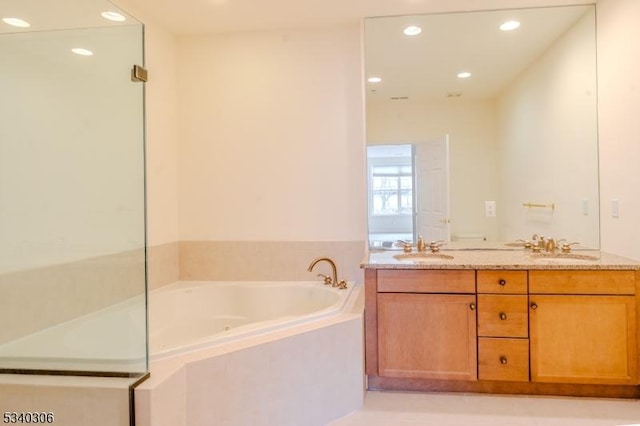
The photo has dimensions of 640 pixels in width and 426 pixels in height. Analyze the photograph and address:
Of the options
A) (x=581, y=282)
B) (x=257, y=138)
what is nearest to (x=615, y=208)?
(x=581, y=282)

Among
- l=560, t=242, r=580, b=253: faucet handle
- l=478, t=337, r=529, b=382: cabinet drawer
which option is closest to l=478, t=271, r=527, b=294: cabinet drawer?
l=478, t=337, r=529, b=382: cabinet drawer

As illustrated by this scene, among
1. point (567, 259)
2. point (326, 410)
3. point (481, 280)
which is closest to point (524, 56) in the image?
point (567, 259)

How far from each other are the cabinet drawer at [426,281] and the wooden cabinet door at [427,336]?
35mm

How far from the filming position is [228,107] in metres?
3.15

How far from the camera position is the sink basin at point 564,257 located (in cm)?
248

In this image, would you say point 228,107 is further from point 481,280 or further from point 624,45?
point 624,45

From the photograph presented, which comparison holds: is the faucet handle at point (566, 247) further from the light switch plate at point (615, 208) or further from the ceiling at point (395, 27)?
the ceiling at point (395, 27)

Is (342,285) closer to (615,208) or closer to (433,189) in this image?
(433,189)

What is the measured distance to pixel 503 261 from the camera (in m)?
2.45

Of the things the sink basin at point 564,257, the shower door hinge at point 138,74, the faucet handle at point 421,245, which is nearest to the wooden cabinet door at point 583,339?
the sink basin at point 564,257

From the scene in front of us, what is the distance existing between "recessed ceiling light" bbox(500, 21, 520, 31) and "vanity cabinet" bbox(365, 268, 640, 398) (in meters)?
1.70

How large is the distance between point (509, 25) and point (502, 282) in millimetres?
1790

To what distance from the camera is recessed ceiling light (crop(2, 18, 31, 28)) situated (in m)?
1.86

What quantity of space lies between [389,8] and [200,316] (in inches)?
98.1
